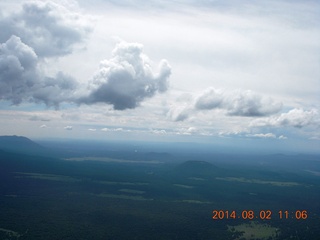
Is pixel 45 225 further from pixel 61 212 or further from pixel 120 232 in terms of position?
pixel 120 232

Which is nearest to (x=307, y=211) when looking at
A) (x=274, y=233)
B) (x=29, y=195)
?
(x=274, y=233)

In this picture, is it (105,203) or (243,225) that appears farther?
(105,203)

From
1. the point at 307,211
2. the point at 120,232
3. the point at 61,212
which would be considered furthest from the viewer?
the point at 307,211

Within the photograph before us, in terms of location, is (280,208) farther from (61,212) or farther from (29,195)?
(29,195)

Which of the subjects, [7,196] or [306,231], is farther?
[7,196]

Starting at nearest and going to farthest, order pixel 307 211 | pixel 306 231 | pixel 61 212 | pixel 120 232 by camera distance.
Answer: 1. pixel 120 232
2. pixel 306 231
3. pixel 61 212
4. pixel 307 211

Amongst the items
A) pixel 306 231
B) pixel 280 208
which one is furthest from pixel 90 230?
pixel 280 208
